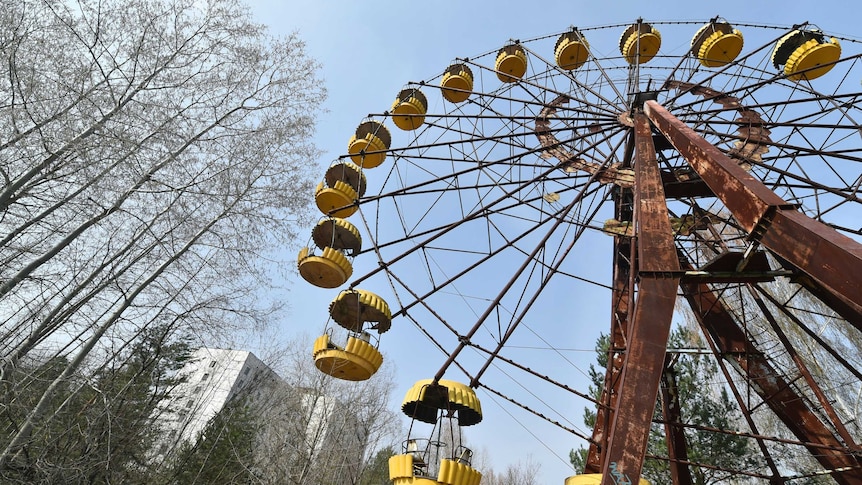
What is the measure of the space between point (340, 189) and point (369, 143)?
87.5 inches

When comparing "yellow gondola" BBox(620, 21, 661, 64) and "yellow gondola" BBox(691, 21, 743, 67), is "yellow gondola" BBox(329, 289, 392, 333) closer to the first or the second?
"yellow gondola" BBox(620, 21, 661, 64)

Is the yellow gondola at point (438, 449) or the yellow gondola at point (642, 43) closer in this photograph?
the yellow gondola at point (438, 449)

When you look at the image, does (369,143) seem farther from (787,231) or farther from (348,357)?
(787,231)

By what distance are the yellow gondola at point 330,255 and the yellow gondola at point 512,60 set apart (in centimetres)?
763

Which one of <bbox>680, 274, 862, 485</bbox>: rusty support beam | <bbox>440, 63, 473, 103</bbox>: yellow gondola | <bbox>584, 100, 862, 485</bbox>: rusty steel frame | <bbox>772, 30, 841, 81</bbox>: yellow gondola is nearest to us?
<bbox>584, 100, 862, 485</bbox>: rusty steel frame

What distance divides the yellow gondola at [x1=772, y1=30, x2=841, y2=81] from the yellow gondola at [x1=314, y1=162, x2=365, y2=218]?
11.4 metres

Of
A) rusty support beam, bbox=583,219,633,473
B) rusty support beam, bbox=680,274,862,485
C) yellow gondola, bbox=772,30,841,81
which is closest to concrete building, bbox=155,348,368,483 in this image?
rusty support beam, bbox=583,219,633,473

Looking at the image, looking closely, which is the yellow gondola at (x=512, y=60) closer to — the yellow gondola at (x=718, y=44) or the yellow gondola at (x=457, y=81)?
the yellow gondola at (x=457, y=81)

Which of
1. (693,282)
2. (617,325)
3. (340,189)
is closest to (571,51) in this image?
(340,189)

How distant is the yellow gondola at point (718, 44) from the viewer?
13266 millimetres

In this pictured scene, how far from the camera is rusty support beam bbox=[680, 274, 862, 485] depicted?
22.6ft

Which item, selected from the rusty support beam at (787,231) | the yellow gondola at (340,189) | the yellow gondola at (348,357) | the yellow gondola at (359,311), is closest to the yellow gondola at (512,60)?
the yellow gondola at (340,189)

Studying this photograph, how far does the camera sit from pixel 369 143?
1369cm

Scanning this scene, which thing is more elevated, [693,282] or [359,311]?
[359,311]
